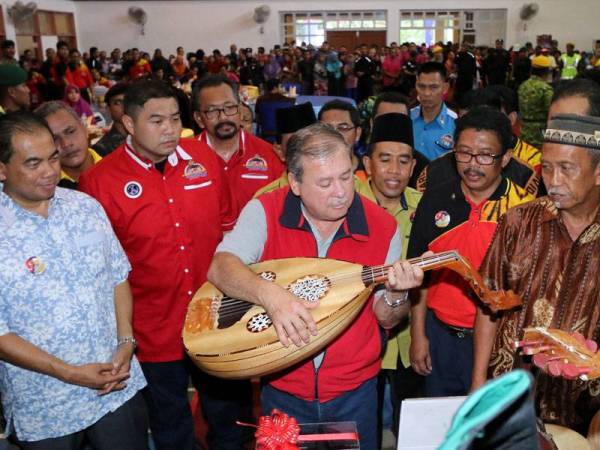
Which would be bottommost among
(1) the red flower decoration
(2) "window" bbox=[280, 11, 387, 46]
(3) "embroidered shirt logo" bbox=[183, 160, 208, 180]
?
(1) the red flower decoration

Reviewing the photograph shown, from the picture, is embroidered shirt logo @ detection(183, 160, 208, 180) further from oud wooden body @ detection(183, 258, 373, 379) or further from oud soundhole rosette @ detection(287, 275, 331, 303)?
oud soundhole rosette @ detection(287, 275, 331, 303)

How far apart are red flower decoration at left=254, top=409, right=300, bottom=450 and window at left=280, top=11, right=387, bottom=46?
81.1 feet

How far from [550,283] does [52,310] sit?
5.85 feet

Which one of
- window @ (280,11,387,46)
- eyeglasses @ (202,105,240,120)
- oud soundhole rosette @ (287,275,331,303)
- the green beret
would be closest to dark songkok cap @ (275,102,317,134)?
eyeglasses @ (202,105,240,120)

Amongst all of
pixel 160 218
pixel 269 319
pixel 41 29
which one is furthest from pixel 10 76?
pixel 41 29

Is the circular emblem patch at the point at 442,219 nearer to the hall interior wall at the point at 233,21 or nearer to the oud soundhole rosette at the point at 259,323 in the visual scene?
the oud soundhole rosette at the point at 259,323

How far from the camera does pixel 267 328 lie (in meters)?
1.97

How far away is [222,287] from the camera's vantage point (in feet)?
6.72

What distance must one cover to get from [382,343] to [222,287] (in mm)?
746

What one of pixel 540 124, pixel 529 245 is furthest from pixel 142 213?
pixel 540 124

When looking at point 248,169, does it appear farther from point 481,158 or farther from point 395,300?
point 395,300

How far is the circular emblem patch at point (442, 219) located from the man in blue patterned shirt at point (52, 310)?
1478 mm

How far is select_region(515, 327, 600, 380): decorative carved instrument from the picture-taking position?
1493mm

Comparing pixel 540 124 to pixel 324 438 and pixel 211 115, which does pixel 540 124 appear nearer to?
pixel 211 115
